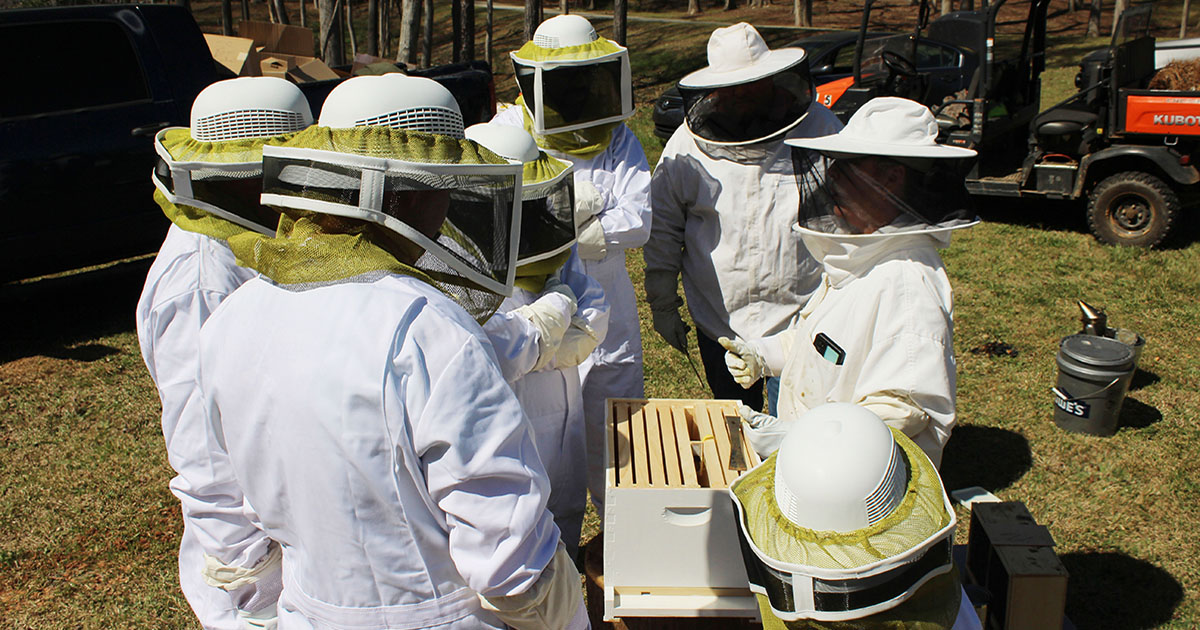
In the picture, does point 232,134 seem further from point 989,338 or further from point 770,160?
point 989,338

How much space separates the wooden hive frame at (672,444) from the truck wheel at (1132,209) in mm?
6283

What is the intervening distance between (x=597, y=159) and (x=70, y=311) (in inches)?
210

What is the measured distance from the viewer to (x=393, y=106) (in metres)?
1.73

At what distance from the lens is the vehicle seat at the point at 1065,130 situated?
755 centimetres

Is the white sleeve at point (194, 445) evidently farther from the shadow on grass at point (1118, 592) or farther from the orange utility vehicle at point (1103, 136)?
the orange utility vehicle at point (1103, 136)

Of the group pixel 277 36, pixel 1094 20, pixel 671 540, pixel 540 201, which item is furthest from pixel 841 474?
pixel 1094 20

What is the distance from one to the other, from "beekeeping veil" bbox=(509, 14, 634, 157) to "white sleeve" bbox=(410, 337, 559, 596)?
6.93 feet

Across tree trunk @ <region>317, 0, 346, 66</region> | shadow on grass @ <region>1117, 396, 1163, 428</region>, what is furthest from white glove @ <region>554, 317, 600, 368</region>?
tree trunk @ <region>317, 0, 346, 66</region>

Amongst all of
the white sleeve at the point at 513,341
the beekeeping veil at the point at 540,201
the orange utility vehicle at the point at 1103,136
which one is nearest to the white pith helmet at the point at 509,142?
the beekeeping veil at the point at 540,201

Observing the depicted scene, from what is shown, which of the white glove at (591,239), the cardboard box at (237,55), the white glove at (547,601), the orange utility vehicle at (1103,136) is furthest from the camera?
the cardboard box at (237,55)

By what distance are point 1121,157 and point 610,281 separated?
6.01 m

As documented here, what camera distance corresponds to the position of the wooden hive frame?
2.27 meters

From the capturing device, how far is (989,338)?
19.8ft

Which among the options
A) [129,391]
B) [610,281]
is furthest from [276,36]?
[610,281]
